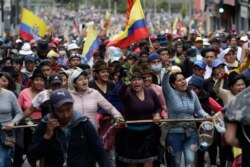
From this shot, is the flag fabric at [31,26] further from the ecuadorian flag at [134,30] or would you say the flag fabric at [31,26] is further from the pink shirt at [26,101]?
the pink shirt at [26,101]

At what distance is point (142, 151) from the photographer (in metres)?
11.3

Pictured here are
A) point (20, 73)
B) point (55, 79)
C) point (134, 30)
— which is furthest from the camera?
point (134, 30)

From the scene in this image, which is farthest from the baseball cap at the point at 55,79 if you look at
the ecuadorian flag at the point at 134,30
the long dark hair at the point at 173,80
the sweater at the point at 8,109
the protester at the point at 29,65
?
the ecuadorian flag at the point at 134,30

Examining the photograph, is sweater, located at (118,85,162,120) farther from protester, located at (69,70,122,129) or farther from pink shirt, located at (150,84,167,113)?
pink shirt, located at (150,84,167,113)

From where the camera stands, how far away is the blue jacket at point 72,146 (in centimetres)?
757

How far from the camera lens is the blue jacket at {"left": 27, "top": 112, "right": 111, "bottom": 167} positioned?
757cm

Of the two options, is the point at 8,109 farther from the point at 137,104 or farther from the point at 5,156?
the point at 137,104

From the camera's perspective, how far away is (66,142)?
7578 millimetres

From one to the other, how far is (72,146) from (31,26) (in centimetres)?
1854

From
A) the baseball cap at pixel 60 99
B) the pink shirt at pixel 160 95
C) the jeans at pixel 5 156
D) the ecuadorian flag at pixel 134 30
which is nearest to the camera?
the baseball cap at pixel 60 99

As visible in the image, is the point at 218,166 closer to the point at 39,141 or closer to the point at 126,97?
the point at 126,97

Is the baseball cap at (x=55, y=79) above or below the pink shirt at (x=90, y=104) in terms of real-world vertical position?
above

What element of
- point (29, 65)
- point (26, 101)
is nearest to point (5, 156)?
point (26, 101)

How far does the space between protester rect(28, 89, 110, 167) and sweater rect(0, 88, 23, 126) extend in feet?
10.2
